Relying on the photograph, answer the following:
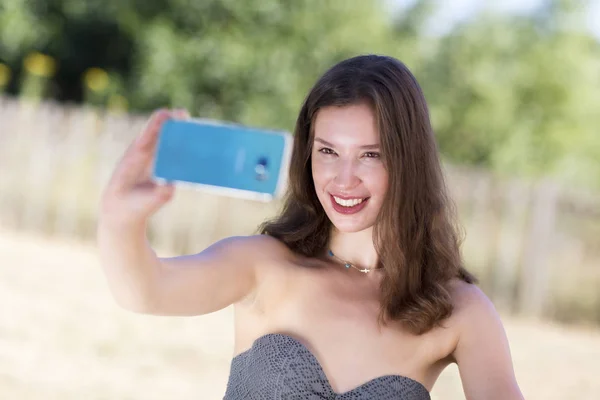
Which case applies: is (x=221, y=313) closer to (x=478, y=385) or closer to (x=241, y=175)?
(x=478, y=385)

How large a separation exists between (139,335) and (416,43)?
30.3 feet

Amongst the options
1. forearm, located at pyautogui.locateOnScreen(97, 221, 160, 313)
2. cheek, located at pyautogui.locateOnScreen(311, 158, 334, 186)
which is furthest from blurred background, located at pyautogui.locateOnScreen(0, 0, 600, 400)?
forearm, located at pyautogui.locateOnScreen(97, 221, 160, 313)

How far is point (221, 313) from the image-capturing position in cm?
883

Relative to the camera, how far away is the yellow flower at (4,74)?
14689 millimetres

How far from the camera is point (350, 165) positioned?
218 cm

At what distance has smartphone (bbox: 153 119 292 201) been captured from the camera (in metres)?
1.49

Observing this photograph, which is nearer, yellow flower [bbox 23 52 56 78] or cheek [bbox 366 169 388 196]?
cheek [bbox 366 169 388 196]

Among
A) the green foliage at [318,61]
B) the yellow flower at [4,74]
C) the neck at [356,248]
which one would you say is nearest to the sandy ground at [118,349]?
the neck at [356,248]

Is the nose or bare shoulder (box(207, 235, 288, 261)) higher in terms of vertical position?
the nose

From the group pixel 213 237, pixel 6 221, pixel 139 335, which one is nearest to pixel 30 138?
pixel 6 221

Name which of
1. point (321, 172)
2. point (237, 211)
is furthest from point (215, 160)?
point (237, 211)

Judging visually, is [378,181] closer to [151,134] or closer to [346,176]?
[346,176]

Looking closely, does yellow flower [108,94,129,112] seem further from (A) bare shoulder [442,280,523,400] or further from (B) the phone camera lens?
(B) the phone camera lens

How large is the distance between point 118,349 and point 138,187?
546cm
